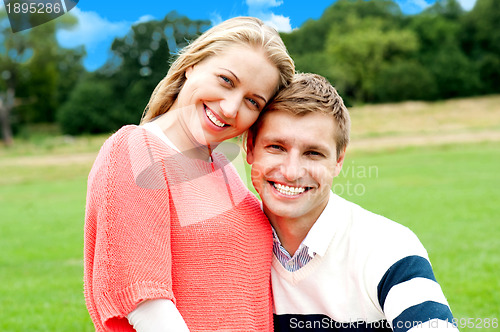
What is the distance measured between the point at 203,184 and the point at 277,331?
0.73m

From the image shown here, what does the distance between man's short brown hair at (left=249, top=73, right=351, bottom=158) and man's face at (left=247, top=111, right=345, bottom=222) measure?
0.08ft

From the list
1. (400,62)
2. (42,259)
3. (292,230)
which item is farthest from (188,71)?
(400,62)

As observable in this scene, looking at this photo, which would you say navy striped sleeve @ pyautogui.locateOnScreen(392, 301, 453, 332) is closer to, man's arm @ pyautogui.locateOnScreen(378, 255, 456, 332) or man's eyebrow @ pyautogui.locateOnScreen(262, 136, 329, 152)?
man's arm @ pyautogui.locateOnScreen(378, 255, 456, 332)

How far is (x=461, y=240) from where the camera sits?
830 cm

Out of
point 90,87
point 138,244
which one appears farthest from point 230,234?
point 90,87

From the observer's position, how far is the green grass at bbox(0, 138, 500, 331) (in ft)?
18.8

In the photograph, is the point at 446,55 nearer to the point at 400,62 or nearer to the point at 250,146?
the point at 400,62

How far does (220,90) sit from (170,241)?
1.92 ft

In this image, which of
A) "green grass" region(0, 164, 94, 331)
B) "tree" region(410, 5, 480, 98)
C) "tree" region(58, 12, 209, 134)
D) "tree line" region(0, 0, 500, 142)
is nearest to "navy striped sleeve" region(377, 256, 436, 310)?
"tree" region(58, 12, 209, 134)

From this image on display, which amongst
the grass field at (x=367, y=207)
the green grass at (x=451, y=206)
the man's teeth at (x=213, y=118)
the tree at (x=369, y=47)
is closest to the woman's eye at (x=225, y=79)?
the man's teeth at (x=213, y=118)

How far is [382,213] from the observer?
415 inches

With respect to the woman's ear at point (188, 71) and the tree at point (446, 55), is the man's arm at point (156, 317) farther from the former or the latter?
the tree at point (446, 55)

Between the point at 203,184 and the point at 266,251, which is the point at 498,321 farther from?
the point at 203,184

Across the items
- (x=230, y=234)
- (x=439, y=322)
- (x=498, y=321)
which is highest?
(x=230, y=234)
